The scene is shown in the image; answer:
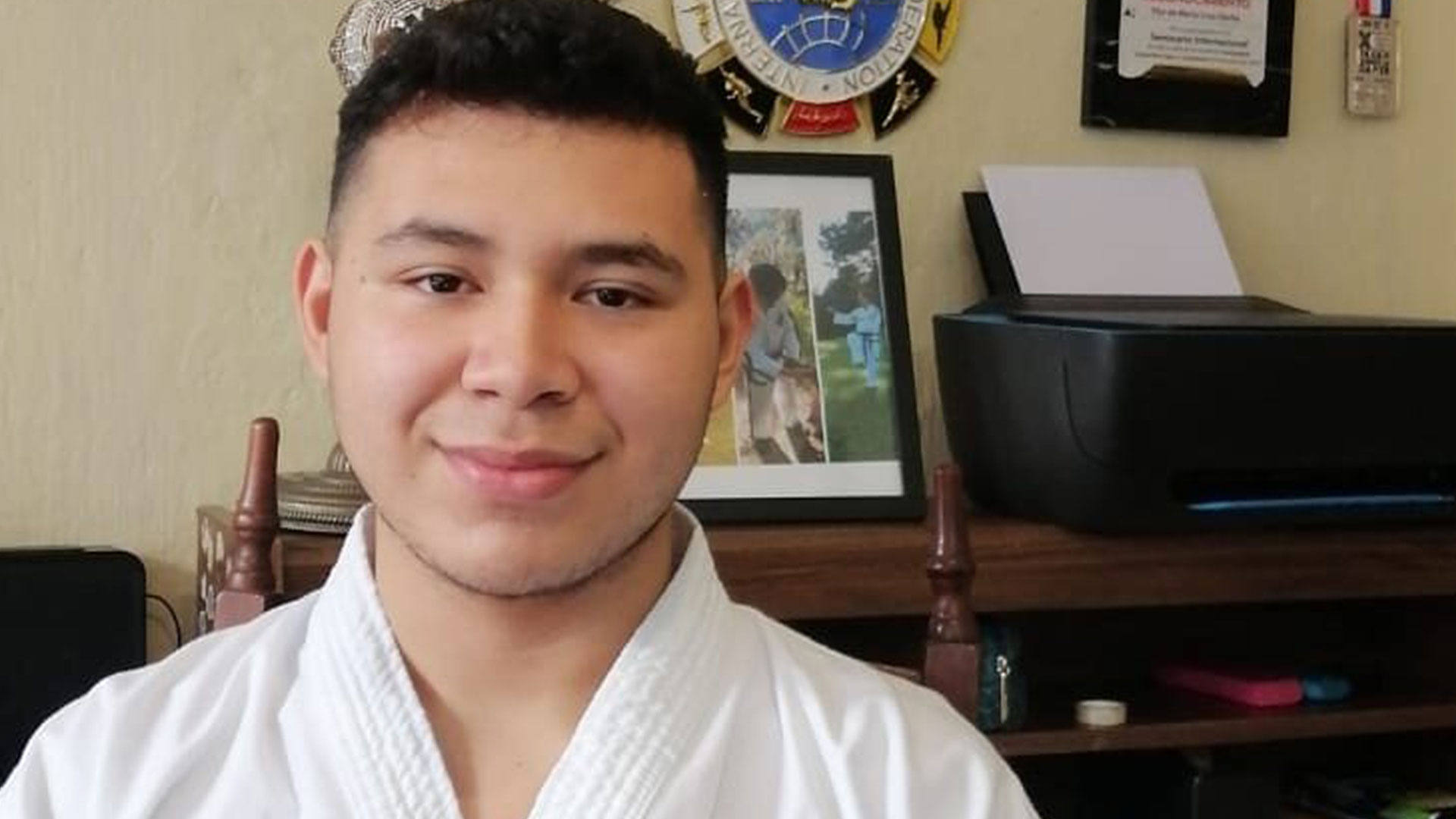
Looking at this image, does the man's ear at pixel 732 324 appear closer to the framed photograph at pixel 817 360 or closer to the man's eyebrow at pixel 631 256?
the man's eyebrow at pixel 631 256

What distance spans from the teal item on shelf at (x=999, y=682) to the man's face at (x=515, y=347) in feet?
2.32

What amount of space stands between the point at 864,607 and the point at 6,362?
71 cm

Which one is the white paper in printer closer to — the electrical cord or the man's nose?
the electrical cord

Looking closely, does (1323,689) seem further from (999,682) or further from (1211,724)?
(999,682)

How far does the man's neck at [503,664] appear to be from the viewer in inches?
40.0

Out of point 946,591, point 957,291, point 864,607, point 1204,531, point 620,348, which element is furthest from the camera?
point 957,291

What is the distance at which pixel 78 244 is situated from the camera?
1596 millimetres

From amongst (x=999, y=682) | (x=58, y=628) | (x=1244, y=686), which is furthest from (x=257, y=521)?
(x=1244, y=686)

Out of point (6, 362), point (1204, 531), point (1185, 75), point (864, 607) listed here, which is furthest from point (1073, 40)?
point (6, 362)

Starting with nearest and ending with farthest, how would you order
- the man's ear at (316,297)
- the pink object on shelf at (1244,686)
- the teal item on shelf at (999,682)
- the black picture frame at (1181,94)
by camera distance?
the man's ear at (316,297), the teal item on shelf at (999,682), the pink object on shelf at (1244,686), the black picture frame at (1181,94)

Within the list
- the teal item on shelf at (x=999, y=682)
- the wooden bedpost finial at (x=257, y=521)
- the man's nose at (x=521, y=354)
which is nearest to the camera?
the man's nose at (x=521, y=354)

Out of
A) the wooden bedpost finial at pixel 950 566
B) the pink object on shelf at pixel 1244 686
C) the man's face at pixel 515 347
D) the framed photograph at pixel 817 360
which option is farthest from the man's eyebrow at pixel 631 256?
the pink object on shelf at pixel 1244 686

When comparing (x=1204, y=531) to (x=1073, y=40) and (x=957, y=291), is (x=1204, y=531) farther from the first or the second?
(x=1073, y=40)

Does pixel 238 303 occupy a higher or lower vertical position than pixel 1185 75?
lower
